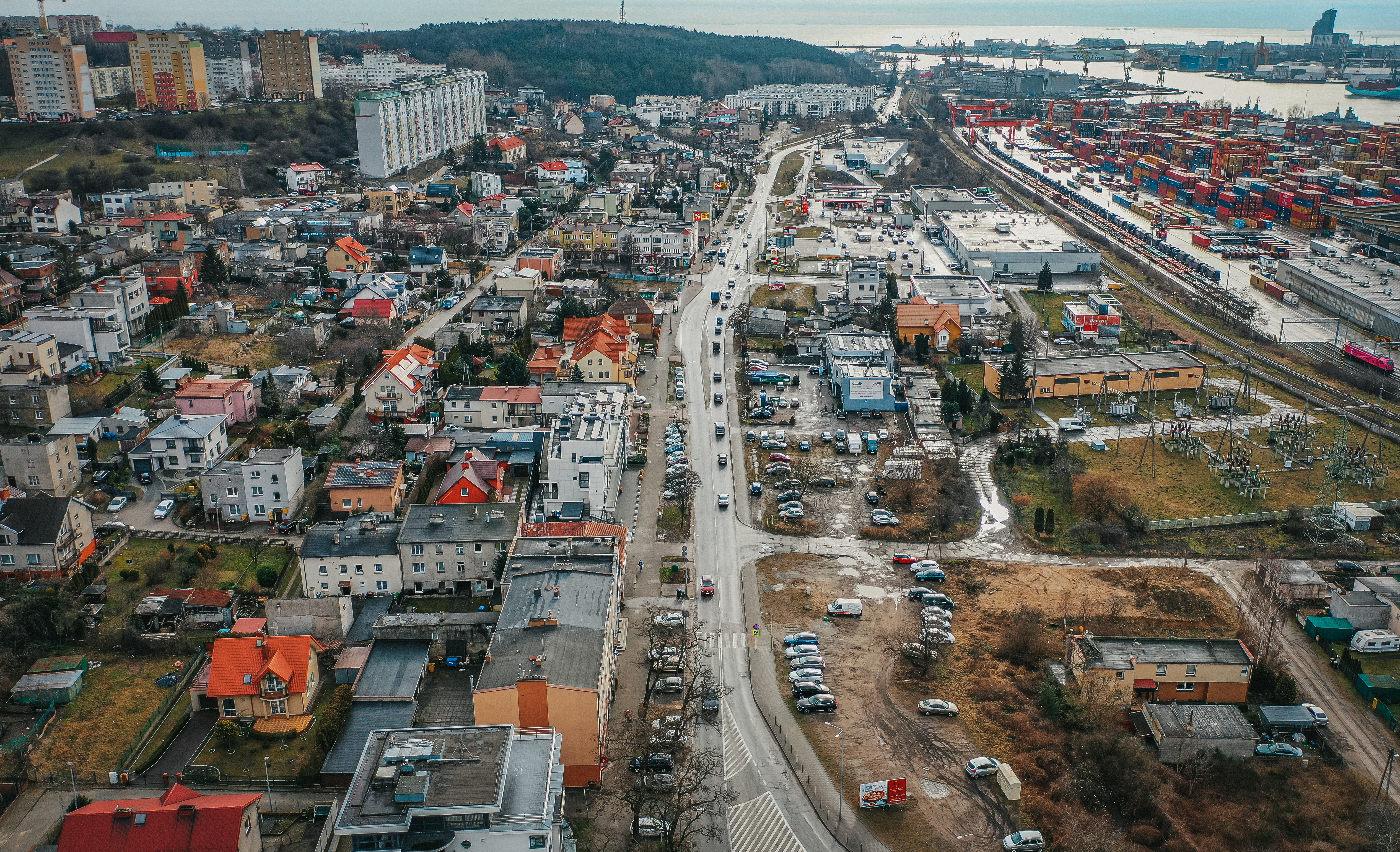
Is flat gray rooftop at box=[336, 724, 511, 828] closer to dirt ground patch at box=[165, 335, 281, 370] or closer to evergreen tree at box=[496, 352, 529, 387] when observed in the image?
evergreen tree at box=[496, 352, 529, 387]

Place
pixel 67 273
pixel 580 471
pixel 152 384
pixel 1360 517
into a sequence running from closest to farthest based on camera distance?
pixel 580 471
pixel 1360 517
pixel 152 384
pixel 67 273

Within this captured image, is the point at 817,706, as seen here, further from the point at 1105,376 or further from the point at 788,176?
the point at 788,176

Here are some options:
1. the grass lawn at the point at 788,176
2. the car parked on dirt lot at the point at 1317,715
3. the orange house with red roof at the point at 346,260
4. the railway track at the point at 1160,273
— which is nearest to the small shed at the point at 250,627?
the car parked on dirt lot at the point at 1317,715

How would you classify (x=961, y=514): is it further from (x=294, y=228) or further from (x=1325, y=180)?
(x=1325, y=180)

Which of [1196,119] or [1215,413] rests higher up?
[1196,119]

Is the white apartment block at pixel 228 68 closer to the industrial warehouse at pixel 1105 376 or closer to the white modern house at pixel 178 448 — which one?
the white modern house at pixel 178 448

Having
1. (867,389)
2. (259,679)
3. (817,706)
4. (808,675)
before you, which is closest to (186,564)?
(259,679)

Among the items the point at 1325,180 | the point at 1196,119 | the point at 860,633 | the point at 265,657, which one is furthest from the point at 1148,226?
the point at 265,657
